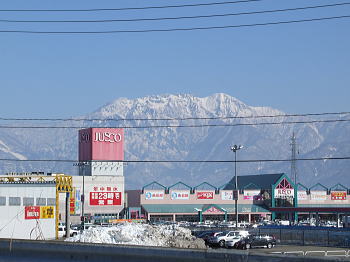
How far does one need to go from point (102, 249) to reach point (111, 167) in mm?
105812

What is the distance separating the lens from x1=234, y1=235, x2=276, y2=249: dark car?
185 ft

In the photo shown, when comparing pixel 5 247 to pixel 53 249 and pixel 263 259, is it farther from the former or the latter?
pixel 263 259

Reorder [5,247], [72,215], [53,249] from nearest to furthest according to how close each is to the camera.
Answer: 1. [53,249]
2. [5,247]
3. [72,215]

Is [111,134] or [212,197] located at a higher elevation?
[111,134]

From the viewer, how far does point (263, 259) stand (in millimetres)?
18859

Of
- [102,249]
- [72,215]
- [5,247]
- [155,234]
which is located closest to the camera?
[102,249]

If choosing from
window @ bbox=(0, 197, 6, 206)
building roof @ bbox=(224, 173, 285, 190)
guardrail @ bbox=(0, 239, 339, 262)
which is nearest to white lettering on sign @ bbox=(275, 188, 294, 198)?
building roof @ bbox=(224, 173, 285, 190)

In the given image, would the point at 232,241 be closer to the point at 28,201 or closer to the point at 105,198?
the point at 28,201

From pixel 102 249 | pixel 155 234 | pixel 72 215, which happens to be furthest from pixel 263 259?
pixel 72 215

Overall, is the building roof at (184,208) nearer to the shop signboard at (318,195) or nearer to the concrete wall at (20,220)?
the shop signboard at (318,195)

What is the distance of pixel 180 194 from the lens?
407ft

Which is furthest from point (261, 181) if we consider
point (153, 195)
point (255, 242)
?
point (255, 242)

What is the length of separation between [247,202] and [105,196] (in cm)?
2748

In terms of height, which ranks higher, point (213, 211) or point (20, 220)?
point (20, 220)
